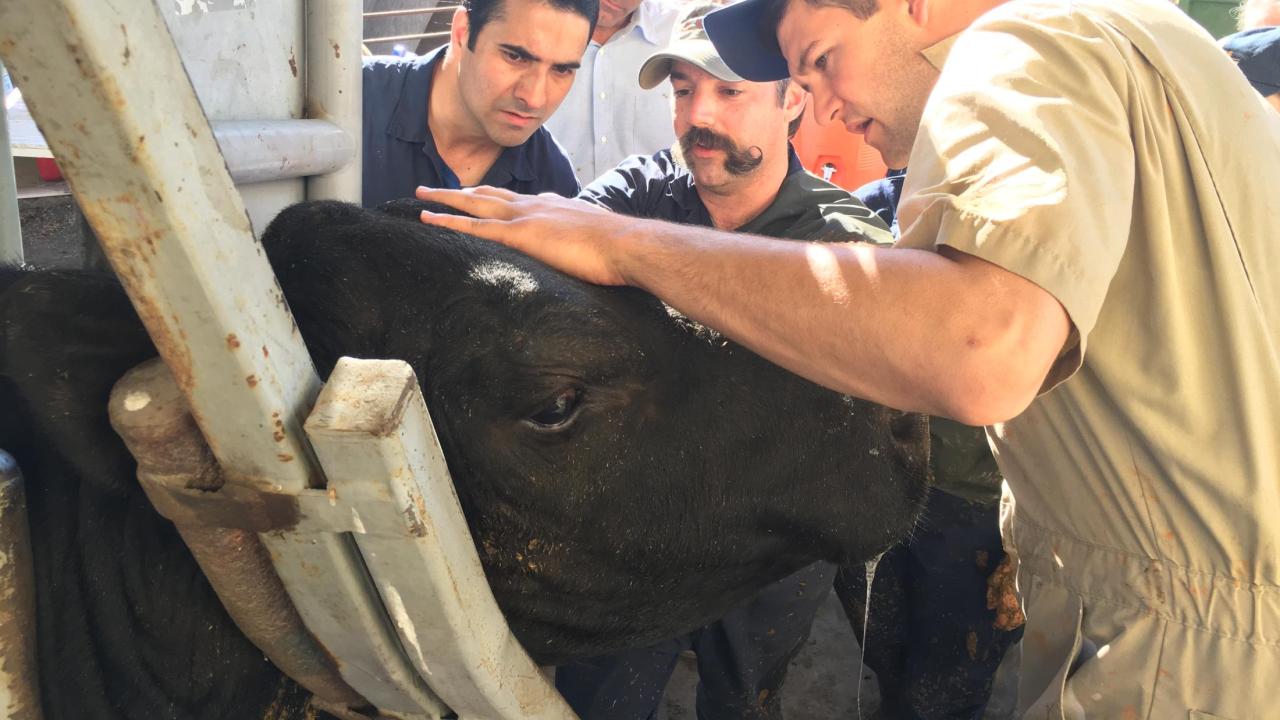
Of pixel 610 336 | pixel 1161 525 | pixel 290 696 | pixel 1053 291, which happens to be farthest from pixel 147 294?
pixel 1161 525

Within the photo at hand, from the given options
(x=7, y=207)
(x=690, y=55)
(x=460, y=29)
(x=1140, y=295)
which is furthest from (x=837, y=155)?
(x=7, y=207)

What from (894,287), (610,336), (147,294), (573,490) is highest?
(147,294)

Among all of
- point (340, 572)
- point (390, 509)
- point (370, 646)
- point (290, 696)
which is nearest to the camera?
point (390, 509)

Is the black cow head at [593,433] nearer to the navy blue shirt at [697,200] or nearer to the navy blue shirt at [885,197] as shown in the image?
the navy blue shirt at [697,200]

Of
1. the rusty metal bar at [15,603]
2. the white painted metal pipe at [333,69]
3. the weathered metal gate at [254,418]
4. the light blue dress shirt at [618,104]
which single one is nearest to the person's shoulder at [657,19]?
the light blue dress shirt at [618,104]

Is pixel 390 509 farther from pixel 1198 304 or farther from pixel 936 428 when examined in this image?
pixel 936 428

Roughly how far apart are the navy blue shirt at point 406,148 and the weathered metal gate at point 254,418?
225 centimetres

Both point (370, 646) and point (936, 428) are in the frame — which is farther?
point (936, 428)

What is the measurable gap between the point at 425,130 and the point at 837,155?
3.75 m

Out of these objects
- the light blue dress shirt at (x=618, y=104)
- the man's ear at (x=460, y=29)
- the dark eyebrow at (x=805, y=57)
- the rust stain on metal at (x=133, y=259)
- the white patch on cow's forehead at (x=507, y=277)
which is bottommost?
the light blue dress shirt at (x=618, y=104)

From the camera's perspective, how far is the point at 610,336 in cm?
172

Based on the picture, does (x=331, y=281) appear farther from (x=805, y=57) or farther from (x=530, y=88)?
(x=530, y=88)

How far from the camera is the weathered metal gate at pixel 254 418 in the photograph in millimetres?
824

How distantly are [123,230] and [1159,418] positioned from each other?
162 cm
